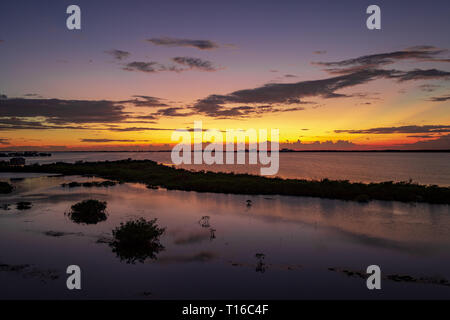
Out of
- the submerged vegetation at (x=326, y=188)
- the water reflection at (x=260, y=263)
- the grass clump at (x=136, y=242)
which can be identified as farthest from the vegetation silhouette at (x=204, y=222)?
the submerged vegetation at (x=326, y=188)

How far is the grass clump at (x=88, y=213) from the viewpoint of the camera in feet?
78.3

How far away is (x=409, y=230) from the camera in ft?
69.3

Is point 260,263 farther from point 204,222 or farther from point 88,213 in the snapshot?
point 88,213

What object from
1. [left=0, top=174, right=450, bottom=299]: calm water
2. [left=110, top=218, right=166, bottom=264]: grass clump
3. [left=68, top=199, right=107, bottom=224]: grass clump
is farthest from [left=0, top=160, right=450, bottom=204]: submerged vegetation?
[left=110, top=218, right=166, bottom=264]: grass clump

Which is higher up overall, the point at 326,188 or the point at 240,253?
the point at 326,188

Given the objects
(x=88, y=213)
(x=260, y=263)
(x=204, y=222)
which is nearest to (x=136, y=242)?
(x=260, y=263)

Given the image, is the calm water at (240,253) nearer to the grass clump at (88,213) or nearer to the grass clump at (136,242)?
the grass clump at (136,242)

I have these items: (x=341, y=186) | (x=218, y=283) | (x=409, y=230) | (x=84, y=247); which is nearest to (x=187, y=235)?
(x=84, y=247)

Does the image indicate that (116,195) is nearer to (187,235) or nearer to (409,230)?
(187,235)

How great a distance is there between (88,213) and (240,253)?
1495 cm

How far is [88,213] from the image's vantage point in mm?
24547

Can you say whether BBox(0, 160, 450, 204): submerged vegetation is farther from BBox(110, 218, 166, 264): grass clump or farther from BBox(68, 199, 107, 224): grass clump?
BBox(110, 218, 166, 264): grass clump
